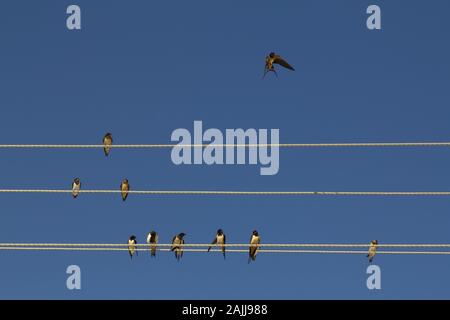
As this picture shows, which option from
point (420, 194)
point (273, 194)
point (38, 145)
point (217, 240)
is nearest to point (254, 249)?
point (273, 194)

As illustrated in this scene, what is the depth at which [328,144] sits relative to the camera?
46.8 ft

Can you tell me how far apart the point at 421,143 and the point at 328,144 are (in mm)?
1124

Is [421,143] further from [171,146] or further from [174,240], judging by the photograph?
[174,240]

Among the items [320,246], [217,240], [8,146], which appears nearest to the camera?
[320,246]

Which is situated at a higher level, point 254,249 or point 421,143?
point 421,143

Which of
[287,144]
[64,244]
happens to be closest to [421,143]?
[287,144]

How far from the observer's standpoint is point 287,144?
14.7 m

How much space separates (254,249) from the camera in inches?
588

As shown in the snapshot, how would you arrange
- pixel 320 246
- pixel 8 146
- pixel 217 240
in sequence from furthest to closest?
1. pixel 217 240
2. pixel 8 146
3. pixel 320 246

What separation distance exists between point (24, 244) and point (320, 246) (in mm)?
3723

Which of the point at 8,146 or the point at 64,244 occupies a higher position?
the point at 8,146

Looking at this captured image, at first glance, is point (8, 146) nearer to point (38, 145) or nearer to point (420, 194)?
point (38, 145)

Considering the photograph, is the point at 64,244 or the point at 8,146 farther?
the point at 8,146
